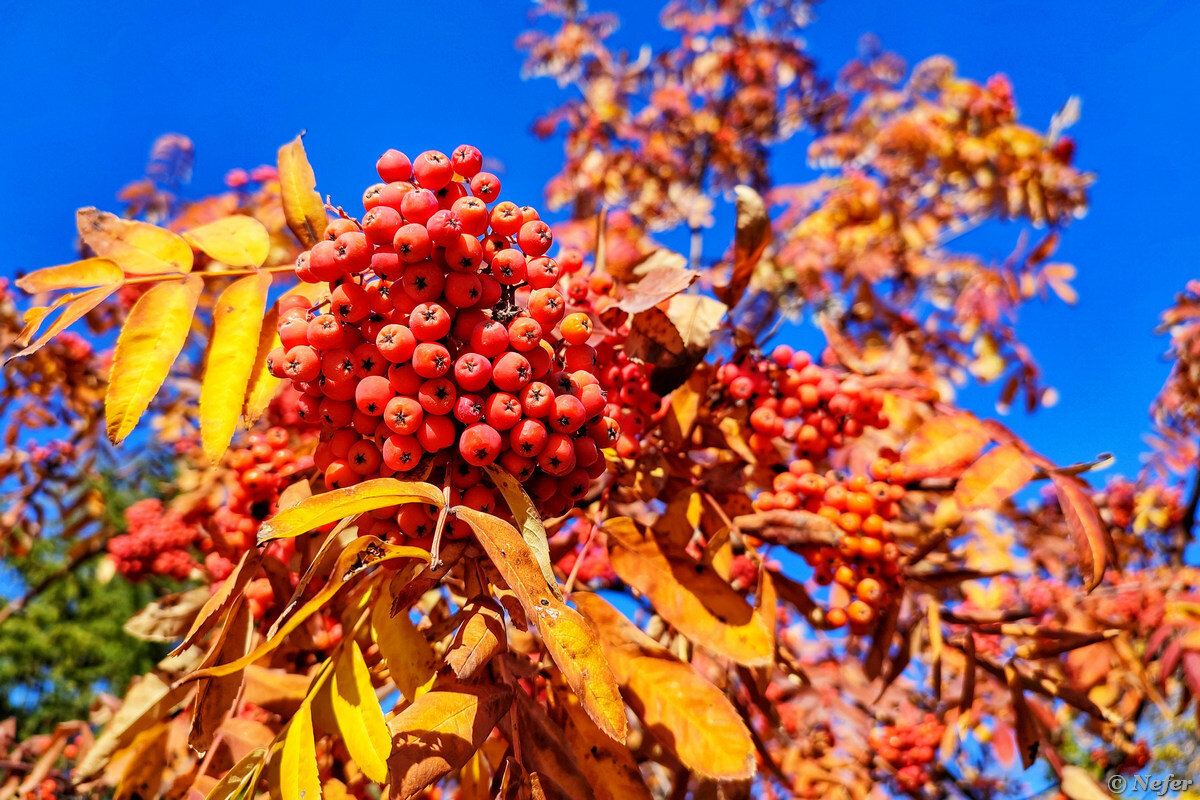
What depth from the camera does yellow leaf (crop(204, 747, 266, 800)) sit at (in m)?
1.09

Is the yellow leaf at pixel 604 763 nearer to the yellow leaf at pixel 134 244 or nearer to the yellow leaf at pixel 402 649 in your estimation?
the yellow leaf at pixel 402 649

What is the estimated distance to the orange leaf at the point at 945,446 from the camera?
6.11 feet

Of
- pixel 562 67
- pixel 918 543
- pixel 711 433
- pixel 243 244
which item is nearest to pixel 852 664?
pixel 918 543

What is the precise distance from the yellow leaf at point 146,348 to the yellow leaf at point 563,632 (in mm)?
784

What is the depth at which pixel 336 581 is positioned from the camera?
1.07 meters

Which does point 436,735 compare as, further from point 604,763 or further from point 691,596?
Answer: point 691,596

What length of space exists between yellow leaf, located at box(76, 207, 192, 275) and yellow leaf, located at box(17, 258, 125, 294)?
0.05 metres

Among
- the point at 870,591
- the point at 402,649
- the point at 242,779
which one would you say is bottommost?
the point at 242,779

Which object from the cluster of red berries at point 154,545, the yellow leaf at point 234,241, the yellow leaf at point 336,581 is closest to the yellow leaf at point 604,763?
the yellow leaf at point 336,581

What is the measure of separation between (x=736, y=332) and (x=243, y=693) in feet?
4.82

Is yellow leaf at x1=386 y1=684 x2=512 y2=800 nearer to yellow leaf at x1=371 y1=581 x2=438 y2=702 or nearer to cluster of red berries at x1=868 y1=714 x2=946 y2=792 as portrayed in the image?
yellow leaf at x1=371 y1=581 x2=438 y2=702

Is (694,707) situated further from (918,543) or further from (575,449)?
(918,543)

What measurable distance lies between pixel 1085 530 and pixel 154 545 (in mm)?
3187

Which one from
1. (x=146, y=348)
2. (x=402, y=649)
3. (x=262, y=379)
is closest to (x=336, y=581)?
(x=402, y=649)
